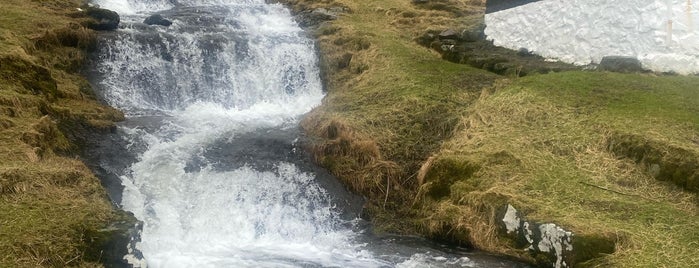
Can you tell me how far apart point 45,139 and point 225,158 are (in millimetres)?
2873

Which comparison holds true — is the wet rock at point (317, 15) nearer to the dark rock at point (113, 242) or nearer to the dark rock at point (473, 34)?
the dark rock at point (473, 34)

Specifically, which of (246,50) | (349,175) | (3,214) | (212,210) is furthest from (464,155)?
(246,50)

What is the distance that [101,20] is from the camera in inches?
591

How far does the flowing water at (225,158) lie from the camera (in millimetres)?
8578

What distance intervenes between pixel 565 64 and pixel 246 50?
7534 mm

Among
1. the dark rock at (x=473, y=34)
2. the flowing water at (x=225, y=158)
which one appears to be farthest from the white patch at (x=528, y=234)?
the dark rock at (x=473, y=34)

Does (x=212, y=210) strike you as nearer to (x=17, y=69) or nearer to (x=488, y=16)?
(x=17, y=69)

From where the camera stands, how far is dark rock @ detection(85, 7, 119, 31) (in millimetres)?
14766

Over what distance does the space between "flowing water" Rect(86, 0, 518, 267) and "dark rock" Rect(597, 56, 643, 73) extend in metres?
5.66

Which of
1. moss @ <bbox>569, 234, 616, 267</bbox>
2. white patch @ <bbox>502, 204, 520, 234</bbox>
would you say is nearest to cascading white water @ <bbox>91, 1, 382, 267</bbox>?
white patch @ <bbox>502, 204, 520, 234</bbox>

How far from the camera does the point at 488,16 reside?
602 inches

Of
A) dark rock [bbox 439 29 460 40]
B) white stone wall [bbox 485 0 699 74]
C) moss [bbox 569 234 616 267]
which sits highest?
white stone wall [bbox 485 0 699 74]

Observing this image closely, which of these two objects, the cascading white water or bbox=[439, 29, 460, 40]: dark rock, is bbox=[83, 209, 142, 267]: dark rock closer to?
the cascading white water

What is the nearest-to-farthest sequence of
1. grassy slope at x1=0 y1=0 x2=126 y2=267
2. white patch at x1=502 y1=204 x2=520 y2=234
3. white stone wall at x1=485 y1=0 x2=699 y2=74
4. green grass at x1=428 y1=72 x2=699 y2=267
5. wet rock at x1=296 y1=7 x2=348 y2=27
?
grassy slope at x1=0 y1=0 x2=126 y2=267
green grass at x1=428 y1=72 x2=699 y2=267
white patch at x1=502 y1=204 x2=520 y2=234
white stone wall at x1=485 y1=0 x2=699 y2=74
wet rock at x1=296 y1=7 x2=348 y2=27
